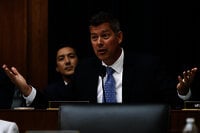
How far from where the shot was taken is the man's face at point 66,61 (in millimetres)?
5473

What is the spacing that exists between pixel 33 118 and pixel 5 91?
46.0 inches

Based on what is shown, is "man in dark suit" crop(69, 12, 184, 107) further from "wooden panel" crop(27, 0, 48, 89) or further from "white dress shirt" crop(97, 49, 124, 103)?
"wooden panel" crop(27, 0, 48, 89)

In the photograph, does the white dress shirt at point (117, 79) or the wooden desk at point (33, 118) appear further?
the white dress shirt at point (117, 79)

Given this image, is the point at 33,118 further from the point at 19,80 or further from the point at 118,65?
the point at 118,65

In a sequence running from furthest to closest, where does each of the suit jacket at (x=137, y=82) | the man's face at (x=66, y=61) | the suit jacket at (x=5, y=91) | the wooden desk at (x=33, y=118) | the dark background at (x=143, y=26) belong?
the dark background at (x=143, y=26) < the man's face at (x=66, y=61) < the suit jacket at (x=5, y=91) < the suit jacket at (x=137, y=82) < the wooden desk at (x=33, y=118)

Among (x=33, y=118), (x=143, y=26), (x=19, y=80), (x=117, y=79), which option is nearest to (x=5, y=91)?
(x=19, y=80)

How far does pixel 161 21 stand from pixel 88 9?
73 centimetres

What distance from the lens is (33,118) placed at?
3.81 m

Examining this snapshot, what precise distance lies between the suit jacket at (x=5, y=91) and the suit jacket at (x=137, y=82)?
3.06 feet

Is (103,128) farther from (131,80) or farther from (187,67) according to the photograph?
(187,67)

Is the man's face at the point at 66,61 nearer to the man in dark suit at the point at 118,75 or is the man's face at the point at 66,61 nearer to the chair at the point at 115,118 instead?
the man in dark suit at the point at 118,75

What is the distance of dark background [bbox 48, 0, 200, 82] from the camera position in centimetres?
605

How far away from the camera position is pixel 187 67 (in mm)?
6172

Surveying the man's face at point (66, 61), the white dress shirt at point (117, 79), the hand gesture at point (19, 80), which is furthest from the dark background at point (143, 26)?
the white dress shirt at point (117, 79)
